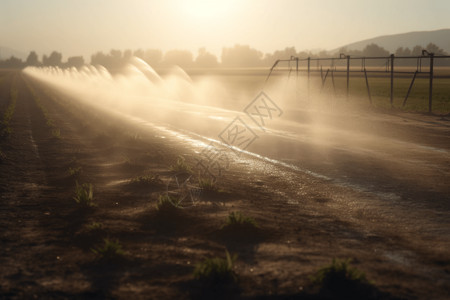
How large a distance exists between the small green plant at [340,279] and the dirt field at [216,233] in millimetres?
130

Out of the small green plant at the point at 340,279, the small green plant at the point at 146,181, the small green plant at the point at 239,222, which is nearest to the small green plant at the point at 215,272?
the small green plant at the point at 340,279

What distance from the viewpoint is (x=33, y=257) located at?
5191 millimetres

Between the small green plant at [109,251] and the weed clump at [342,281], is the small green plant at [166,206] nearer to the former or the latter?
the small green plant at [109,251]

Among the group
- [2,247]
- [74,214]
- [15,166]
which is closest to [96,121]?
[15,166]

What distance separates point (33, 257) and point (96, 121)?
15.4 meters

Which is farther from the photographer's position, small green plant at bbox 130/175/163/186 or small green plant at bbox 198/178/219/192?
small green plant at bbox 130/175/163/186

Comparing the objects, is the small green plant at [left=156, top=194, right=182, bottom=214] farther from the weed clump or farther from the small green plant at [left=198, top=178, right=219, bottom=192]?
the weed clump

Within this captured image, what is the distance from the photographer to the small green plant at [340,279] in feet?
14.1

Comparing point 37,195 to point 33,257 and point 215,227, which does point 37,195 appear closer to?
point 33,257

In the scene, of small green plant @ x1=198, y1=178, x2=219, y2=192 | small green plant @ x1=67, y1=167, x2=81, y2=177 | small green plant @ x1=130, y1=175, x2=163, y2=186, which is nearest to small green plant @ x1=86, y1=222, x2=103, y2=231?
small green plant @ x1=198, y1=178, x2=219, y2=192

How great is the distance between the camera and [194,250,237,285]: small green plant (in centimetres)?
450

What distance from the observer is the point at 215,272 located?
14.9 feet

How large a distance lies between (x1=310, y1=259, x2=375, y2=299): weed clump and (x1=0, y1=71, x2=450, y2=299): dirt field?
0.10 meters

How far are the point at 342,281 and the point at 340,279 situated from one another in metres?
0.03
